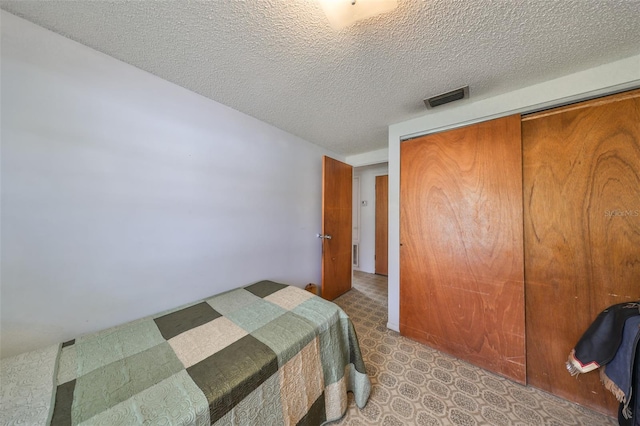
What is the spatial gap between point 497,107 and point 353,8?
58.5 inches

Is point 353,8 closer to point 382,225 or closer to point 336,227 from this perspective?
point 336,227

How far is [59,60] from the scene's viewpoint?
110 centimetres

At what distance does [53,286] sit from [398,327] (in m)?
2.65

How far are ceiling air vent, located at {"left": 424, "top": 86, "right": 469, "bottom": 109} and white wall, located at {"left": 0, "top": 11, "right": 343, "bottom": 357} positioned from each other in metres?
1.70

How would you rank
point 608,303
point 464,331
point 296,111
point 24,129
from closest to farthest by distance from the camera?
point 24,129, point 608,303, point 464,331, point 296,111

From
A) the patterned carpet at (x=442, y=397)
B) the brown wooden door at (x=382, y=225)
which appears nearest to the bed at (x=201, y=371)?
the patterned carpet at (x=442, y=397)

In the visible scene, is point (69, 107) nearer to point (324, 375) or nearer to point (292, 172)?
point (292, 172)

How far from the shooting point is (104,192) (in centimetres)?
122

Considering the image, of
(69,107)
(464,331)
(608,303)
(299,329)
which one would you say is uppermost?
(69,107)

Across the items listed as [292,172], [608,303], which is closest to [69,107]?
[292,172]

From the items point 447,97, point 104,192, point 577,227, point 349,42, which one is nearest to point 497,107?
point 447,97

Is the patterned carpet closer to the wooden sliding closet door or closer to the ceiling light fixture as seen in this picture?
the wooden sliding closet door

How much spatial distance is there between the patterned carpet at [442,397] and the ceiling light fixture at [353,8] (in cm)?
223

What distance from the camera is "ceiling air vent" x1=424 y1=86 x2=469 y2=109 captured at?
153 centimetres
